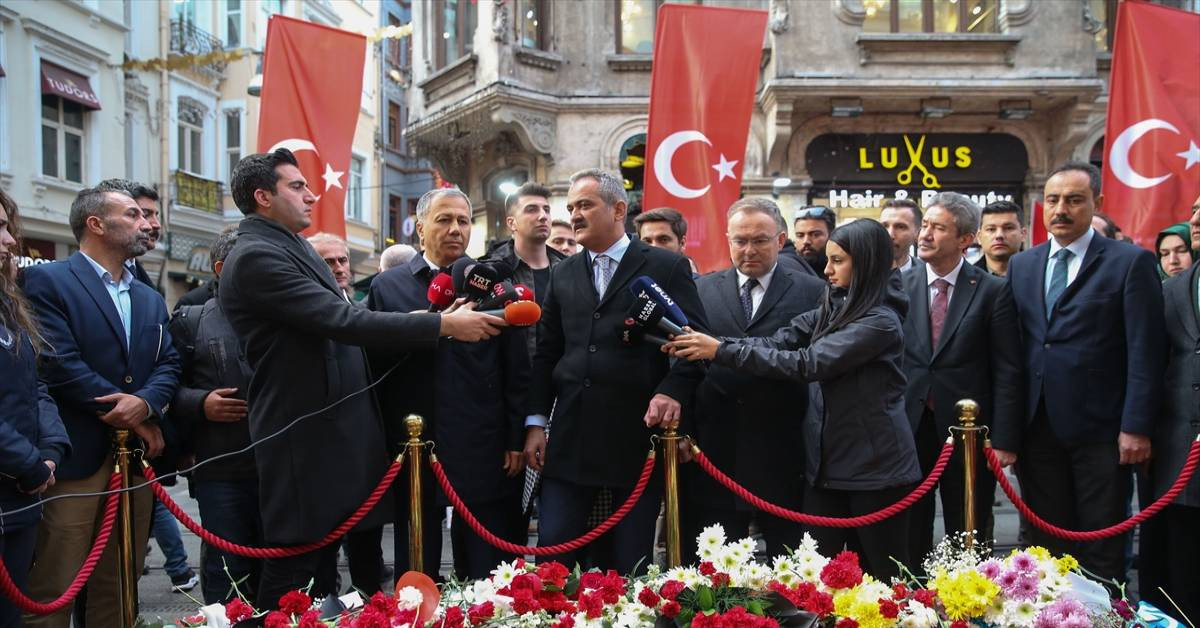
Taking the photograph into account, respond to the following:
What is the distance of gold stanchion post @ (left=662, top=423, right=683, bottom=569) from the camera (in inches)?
147

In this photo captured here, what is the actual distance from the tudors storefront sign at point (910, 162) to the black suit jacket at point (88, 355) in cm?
1134

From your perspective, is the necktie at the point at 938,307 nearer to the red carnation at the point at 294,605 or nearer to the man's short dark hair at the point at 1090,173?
the man's short dark hair at the point at 1090,173

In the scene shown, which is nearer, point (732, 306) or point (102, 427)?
point (102, 427)

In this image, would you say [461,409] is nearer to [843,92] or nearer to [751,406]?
[751,406]

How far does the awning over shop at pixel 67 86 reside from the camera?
17.6 m

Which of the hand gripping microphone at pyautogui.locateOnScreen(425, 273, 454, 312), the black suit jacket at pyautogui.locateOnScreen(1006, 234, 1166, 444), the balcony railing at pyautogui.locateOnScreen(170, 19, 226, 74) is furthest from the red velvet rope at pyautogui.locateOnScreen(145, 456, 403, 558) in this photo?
the balcony railing at pyautogui.locateOnScreen(170, 19, 226, 74)

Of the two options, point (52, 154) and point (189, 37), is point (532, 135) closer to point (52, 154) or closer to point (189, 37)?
point (52, 154)

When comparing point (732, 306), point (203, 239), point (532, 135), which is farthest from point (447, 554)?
point (203, 239)

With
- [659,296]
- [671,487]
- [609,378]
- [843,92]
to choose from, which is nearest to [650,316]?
[659,296]

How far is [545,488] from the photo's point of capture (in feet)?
12.8

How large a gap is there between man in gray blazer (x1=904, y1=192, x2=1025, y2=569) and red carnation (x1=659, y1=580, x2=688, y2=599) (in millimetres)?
2364

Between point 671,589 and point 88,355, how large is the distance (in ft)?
9.27

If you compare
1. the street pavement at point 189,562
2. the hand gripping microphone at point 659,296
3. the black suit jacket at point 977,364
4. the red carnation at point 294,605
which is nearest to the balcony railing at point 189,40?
the street pavement at point 189,562

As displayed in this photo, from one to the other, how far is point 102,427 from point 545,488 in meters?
1.89
